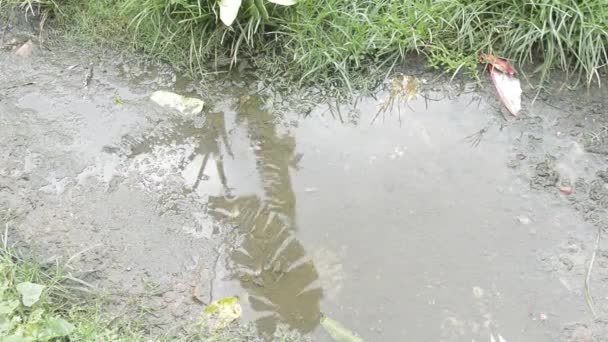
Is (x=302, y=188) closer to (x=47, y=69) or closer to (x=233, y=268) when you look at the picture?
(x=233, y=268)

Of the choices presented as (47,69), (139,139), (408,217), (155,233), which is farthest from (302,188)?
(47,69)

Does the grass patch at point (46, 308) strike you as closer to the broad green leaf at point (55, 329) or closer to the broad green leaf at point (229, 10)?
the broad green leaf at point (55, 329)

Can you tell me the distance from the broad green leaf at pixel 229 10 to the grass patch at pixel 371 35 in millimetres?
90

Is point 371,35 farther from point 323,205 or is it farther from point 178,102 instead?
point 178,102

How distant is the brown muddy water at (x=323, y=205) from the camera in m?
2.59

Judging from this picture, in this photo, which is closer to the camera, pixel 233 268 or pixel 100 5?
pixel 233 268

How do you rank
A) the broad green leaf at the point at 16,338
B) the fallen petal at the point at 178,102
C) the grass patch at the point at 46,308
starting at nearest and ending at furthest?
the broad green leaf at the point at 16,338
the grass patch at the point at 46,308
the fallen petal at the point at 178,102

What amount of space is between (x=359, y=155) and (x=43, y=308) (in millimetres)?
1546

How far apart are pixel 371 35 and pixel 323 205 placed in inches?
37.6

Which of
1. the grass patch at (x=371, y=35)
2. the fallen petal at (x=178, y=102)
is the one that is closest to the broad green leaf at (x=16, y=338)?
the fallen petal at (x=178, y=102)

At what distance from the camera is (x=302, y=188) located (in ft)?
9.73

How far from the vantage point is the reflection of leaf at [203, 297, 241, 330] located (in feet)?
8.39

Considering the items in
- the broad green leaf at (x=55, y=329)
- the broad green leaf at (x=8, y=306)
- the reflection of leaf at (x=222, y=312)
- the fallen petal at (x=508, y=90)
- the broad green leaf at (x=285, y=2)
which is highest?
the broad green leaf at (x=285, y=2)

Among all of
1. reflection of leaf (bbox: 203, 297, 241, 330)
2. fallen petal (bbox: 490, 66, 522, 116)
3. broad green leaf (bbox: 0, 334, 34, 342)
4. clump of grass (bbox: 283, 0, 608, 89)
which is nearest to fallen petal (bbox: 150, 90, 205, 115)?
clump of grass (bbox: 283, 0, 608, 89)
